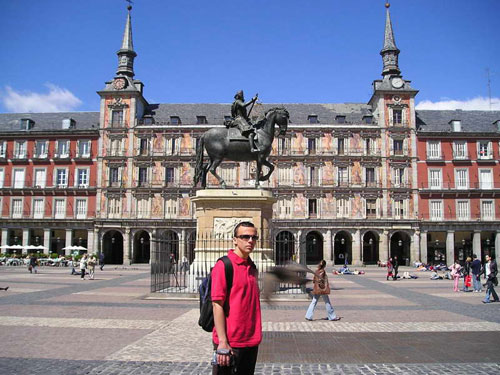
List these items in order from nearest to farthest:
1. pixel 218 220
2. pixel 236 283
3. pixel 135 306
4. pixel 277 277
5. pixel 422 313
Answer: pixel 236 283 → pixel 277 277 → pixel 422 313 → pixel 135 306 → pixel 218 220

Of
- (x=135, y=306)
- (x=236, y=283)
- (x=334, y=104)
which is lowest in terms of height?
(x=135, y=306)

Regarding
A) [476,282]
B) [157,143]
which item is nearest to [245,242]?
[476,282]

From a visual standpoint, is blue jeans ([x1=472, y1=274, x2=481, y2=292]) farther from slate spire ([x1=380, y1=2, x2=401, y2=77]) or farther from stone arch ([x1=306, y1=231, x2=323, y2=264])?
slate spire ([x1=380, y1=2, x2=401, y2=77])

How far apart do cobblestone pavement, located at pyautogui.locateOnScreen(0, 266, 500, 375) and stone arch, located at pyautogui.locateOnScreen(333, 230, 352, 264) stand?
131 feet

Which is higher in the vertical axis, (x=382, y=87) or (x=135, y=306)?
(x=382, y=87)

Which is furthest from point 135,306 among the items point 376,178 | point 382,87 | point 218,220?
point 382,87

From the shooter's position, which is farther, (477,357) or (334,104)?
(334,104)

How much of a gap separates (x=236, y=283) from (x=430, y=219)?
52.5m

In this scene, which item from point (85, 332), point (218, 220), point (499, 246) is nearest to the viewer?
point (85, 332)

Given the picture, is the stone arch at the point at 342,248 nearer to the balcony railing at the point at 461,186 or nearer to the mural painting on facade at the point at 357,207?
the mural painting on facade at the point at 357,207

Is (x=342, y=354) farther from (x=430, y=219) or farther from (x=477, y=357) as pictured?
(x=430, y=219)

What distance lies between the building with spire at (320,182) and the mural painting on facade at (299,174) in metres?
0.13

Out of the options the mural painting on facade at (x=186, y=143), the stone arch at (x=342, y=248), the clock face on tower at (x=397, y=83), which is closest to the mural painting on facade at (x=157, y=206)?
the mural painting on facade at (x=186, y=143)

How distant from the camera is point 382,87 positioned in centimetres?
5478
